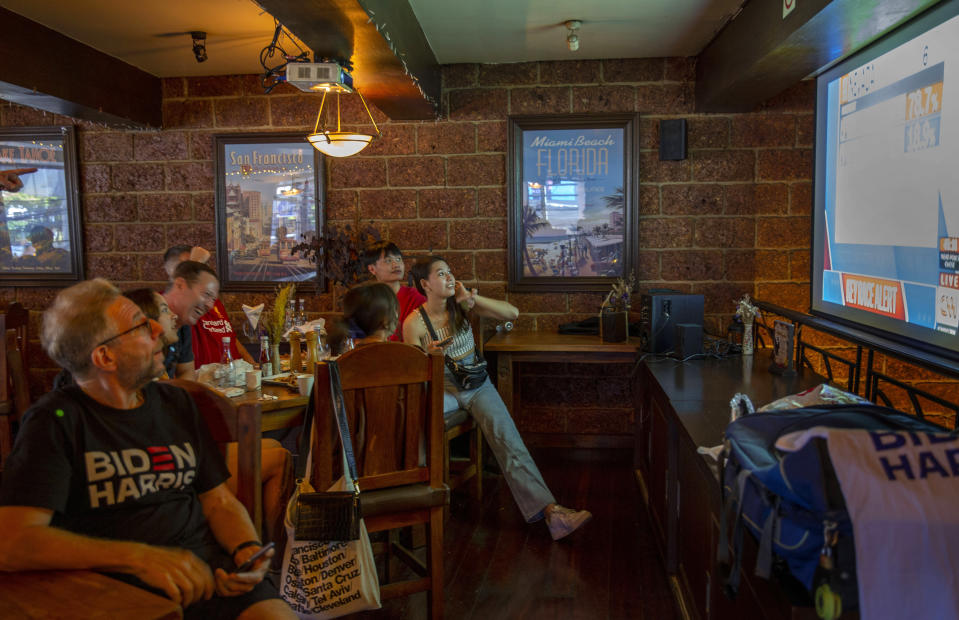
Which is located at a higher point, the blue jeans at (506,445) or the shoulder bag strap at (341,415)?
the shoulder bag strap at (341,415)

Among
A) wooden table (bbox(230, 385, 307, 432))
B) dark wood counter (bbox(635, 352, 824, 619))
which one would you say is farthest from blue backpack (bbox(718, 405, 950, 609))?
wooden table (bbox(230, 385, 307, 432))

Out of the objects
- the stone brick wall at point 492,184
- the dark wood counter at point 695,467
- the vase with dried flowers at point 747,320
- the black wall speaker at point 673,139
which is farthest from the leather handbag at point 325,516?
the black wall speaker at point 673,139

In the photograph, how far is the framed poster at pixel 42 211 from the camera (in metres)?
4.88

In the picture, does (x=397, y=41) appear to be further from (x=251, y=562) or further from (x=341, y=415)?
(x=251, y=562)

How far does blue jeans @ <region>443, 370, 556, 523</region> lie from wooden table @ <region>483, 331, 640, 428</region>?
0.42m

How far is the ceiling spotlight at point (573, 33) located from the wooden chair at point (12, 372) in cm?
328

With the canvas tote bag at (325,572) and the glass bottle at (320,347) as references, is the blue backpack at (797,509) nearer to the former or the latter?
the canvas tote bag at (325,572)

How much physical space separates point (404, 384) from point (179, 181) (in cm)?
335

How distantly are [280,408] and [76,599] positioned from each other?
1.47m

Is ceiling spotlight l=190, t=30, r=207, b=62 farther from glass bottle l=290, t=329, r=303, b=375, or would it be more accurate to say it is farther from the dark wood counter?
the dark wood counter

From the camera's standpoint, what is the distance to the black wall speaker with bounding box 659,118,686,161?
14.0 ft

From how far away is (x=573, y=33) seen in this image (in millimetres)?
3725

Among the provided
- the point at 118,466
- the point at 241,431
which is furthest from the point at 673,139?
the point at 118,466

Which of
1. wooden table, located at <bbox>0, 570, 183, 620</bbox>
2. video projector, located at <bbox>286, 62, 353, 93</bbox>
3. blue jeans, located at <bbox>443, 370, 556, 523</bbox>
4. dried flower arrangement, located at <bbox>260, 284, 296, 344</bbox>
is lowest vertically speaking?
blue jeans, located at <bbox>443, 370, 556, 523</bbox>
